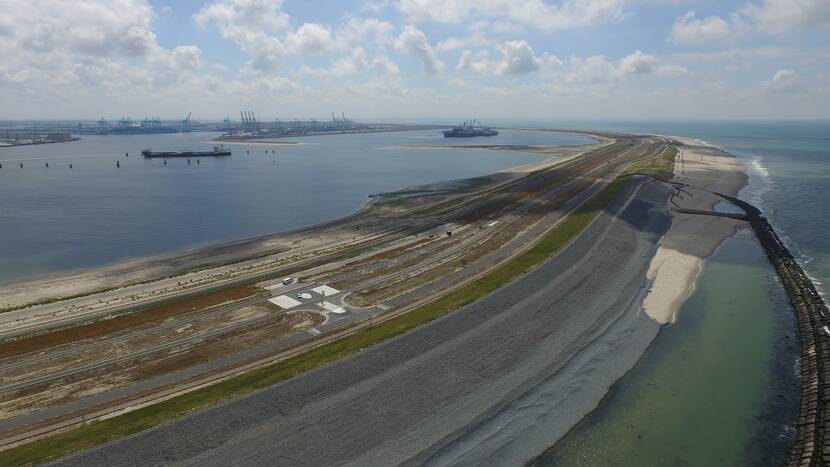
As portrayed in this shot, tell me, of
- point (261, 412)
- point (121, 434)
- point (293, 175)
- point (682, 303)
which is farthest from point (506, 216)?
point (293, 175)

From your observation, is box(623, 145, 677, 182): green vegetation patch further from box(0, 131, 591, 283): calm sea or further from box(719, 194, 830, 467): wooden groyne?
box(719, 194, 830, 467): wooden groyne

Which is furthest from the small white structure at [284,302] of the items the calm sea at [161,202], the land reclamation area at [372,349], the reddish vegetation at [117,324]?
the calm sea at [161,202]

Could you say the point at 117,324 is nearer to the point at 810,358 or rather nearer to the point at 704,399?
the point at 704,399

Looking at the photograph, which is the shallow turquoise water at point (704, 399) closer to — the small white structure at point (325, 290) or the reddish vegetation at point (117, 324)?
the small white structure at point (325, 290)

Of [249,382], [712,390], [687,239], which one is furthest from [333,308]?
[687,239]

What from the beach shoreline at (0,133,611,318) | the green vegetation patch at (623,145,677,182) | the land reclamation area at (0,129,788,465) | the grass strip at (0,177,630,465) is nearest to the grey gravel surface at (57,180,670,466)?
the land reclamation area at (0,129,788,465)

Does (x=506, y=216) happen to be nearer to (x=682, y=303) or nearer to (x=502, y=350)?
(x=682, y=303)
